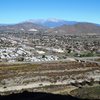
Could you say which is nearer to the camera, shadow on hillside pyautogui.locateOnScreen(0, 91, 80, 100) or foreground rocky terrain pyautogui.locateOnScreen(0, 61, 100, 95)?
shadow on hillside pyautogui.locateOnScreen(0, 91, 80, 100)

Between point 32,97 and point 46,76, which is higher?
point 32,97

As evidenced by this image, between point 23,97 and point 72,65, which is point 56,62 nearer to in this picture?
point 72,65

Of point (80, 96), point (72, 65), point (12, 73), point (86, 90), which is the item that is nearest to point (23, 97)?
point (80, 96)

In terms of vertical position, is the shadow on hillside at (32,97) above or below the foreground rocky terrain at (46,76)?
above

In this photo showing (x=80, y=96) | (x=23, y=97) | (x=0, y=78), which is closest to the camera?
(x=23, y=97)

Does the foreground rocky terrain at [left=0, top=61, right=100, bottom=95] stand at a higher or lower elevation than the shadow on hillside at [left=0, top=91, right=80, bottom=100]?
lower

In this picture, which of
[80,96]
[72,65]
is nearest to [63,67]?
[72,65]

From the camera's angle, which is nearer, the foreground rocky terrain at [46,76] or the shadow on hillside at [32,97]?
the shadow on hillside at [32,97]

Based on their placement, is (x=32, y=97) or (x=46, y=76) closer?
(x=32, y=97)

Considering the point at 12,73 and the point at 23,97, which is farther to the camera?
the point at 12,73

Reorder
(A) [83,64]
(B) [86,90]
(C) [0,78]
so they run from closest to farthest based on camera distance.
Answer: (B) [86,90], (C) [0,78], (A) [83,64]
